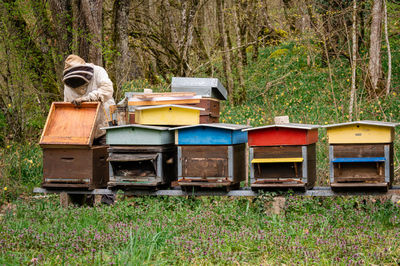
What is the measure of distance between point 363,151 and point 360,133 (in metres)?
0.21

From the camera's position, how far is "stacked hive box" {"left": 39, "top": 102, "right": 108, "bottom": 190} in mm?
6633

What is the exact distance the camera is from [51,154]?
6.74 meters

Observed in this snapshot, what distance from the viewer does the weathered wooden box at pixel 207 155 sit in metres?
6.09

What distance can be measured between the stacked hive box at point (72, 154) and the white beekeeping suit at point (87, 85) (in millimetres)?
216

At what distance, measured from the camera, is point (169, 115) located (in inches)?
258

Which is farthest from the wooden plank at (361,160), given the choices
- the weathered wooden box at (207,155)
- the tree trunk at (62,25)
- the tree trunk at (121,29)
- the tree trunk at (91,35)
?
the tree trunk at (121,29)

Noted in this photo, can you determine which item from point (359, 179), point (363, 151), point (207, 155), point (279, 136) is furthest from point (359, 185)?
point (207, 155)

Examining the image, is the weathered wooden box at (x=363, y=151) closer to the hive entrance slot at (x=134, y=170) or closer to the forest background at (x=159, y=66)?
the forest background at (x=159, y=66)

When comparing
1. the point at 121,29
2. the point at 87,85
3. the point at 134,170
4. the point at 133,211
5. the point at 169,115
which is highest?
the point at 121,29

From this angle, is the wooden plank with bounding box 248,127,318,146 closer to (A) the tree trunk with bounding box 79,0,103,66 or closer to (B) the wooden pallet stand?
(B) the wooden pallet stand

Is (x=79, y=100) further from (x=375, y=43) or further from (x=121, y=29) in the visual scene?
(x=375, y=43)

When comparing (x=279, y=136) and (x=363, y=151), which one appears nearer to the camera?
(x=363, y=151)

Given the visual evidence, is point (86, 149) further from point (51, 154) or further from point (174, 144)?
point (174, 144)

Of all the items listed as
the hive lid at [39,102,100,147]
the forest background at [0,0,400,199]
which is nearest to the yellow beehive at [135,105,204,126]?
the hive lid at [39,102,100,147]
